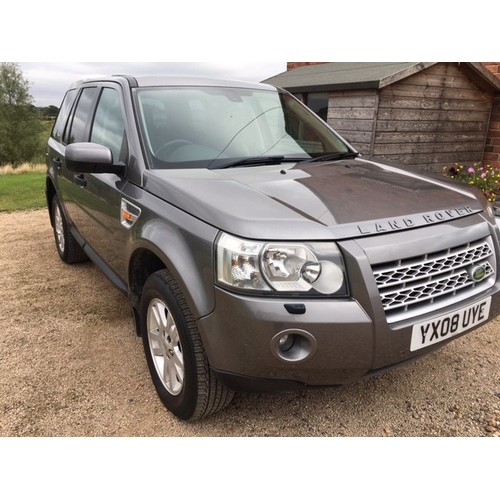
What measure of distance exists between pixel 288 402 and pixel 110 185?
1.76 metres

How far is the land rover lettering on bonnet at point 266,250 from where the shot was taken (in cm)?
197

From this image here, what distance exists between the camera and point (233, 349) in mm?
2010

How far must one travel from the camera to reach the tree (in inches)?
1452

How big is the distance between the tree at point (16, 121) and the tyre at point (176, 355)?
38.7m

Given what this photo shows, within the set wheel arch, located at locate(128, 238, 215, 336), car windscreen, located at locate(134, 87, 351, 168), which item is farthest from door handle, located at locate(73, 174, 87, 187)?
wheel arch, located at locate(128, 238, 215, 336)

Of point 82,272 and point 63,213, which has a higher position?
point 63,213

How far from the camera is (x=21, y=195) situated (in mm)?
9969

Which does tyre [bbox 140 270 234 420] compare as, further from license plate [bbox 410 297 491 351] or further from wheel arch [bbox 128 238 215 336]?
license plate [bbox 410 297 491 351]

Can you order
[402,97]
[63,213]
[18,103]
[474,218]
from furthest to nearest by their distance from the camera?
1. [18,103]
2. [402,97]
3. [63,213]
4. [474,218]

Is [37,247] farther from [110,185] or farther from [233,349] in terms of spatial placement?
[233,349]

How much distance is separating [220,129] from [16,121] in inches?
1601

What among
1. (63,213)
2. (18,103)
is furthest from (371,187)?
(18,103)

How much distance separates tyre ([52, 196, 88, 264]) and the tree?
35.6 meters

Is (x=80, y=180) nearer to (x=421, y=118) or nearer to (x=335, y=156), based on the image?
(x=335, y=156)
